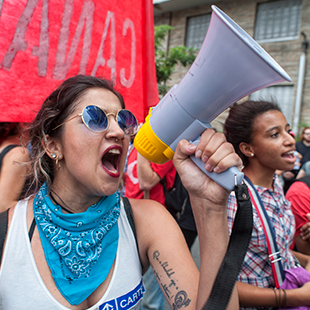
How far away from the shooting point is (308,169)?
318 centimetres

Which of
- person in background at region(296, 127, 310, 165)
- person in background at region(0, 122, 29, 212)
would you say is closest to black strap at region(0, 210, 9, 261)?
person in background at region(0, 122, 29, 212)

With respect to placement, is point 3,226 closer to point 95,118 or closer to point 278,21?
point 95,118

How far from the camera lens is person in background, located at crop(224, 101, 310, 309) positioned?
5.16ft

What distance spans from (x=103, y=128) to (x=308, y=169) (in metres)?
2.94

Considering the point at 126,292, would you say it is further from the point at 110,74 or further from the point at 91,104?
the point at 110,74

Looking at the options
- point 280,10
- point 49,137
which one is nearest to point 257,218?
point 49,137

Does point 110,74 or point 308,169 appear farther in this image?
point 308,169

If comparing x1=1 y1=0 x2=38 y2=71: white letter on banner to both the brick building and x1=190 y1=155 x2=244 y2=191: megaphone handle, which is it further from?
the brick building

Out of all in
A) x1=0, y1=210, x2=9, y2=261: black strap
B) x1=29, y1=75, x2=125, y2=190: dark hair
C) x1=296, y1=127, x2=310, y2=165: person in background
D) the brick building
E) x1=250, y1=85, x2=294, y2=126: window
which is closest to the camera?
x1=0, y1=210, x2=9, y2=261: black strap

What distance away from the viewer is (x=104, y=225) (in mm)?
1310

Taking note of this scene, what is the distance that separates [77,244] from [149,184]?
1233 millimetres

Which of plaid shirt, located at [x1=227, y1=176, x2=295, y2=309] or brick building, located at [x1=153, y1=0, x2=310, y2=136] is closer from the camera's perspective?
plaid shirt, located at [x1=227, y1=176, x2=295, y2=309]

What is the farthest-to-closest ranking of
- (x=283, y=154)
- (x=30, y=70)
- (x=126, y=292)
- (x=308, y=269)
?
(x=283, y=154)
(x=308, y=269)
(x=30, y=70)
(x=126, y=292)

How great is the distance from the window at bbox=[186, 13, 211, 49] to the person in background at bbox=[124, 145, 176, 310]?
10.4 metres
